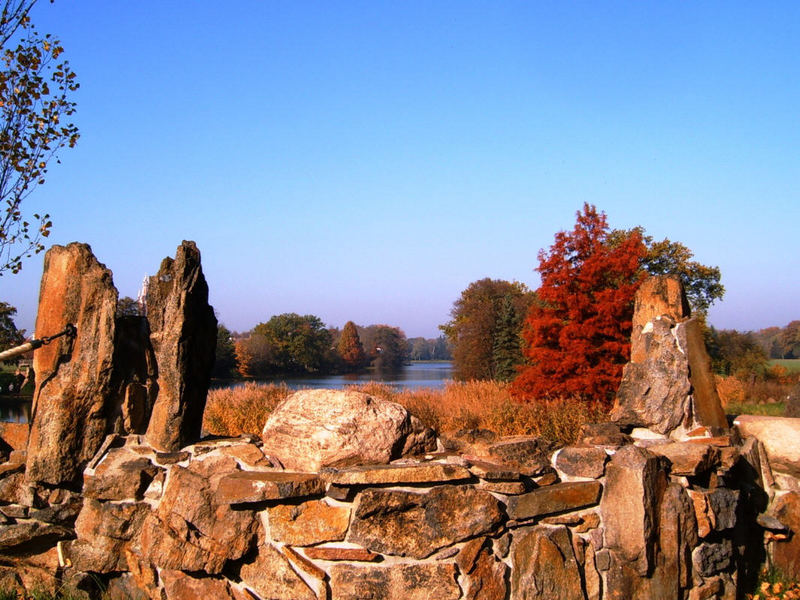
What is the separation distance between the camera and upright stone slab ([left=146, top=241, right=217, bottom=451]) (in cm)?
418

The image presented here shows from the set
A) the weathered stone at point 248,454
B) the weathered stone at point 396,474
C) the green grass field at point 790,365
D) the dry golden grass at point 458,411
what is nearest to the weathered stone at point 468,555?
the weathered stone at point 396,474

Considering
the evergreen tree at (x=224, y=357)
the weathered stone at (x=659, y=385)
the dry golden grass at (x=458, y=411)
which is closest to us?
the weathered stone at (x=659, y=385)

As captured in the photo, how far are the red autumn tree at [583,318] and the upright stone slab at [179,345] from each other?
4.93 meters

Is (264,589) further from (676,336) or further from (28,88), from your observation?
(28,88)

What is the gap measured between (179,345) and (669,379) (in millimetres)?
3454

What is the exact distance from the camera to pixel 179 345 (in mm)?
4160

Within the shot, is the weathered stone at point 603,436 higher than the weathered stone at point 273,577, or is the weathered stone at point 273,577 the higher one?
the weathered stone at point 603,436

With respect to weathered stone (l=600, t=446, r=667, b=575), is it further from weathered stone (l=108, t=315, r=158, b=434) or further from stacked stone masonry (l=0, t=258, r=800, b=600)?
weathered stone (l=108, t=315, r=158, b=434)

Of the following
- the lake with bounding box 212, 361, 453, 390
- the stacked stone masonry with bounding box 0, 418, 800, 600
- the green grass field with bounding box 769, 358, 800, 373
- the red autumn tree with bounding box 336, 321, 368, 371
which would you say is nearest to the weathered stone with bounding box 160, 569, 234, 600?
the stacked stone masonry with bounding box 0, 418, 800, 600

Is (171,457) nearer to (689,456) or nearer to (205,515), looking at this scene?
(205,515)

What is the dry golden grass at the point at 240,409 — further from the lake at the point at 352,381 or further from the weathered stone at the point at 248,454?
the weathered stone at the point at 248,454

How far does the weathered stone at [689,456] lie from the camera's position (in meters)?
4.00

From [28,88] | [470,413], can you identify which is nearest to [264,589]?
[470,413]

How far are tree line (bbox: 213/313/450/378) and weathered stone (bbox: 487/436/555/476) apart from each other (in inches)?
504
